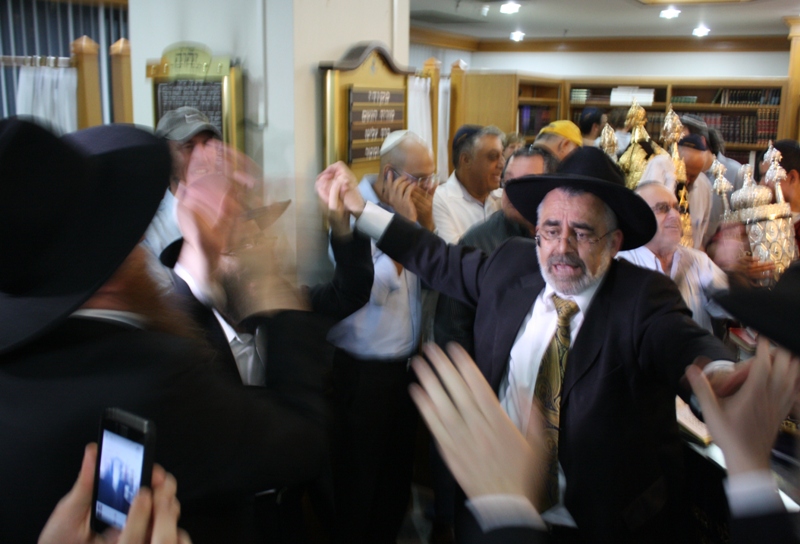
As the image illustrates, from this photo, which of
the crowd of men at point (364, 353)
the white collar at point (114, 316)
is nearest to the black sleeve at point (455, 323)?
the crowd of men at point (364, 353)

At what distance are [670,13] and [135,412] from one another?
319 inches

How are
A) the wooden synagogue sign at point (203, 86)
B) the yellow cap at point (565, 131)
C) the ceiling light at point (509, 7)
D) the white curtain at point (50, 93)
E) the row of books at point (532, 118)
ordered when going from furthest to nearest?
the row of books at point (532, 118), the ceiling light at point (509, 7), the white curtain at point (50, 93), the yellow cap at point (565, 131), the wooden synagogue sign at point (203, 86)

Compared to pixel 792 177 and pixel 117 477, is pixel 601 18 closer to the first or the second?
pixel 792 177

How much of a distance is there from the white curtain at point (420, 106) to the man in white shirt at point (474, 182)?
0.49 meters

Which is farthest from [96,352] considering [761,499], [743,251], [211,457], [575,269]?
[743,251]

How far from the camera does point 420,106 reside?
3.73 m

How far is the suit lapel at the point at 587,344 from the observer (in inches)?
63.4

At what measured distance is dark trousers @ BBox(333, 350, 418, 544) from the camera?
7.79 ft

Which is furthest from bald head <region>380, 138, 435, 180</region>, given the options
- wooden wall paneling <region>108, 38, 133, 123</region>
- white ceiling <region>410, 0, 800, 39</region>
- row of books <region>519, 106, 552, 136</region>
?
row of books <region>519, 106, 552, 136</region>

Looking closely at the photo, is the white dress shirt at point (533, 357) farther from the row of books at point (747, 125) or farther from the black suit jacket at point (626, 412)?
the row of books at point (747, 125)

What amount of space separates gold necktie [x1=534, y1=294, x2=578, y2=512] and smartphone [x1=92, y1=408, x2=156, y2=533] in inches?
42.2

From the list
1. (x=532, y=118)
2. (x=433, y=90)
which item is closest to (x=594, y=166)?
(x=433, y=90)

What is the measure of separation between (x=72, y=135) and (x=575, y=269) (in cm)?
115

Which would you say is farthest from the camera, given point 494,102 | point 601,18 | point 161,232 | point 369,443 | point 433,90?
point 601,18
